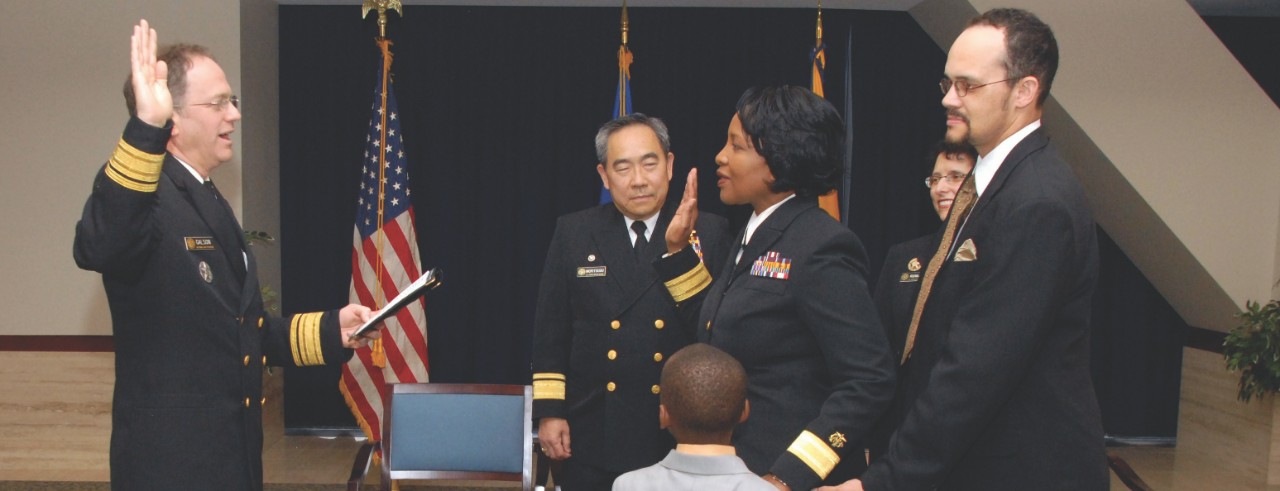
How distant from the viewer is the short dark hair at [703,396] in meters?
1.62

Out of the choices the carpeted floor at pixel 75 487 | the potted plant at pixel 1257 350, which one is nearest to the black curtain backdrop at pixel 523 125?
the potted plant at pixel 1257 350

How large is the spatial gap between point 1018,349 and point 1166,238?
4454 mm

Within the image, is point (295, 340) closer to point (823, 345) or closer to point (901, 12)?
point (823, 345)

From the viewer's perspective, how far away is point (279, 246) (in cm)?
591

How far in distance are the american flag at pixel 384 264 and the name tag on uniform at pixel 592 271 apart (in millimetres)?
2559

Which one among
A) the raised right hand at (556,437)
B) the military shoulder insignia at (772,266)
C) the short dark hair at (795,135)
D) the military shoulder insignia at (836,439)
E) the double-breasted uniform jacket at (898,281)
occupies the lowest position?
the raised right hand at (556,437)

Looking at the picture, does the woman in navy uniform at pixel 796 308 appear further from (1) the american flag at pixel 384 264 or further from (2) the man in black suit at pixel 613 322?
(1) the american flag at pixel 384 264

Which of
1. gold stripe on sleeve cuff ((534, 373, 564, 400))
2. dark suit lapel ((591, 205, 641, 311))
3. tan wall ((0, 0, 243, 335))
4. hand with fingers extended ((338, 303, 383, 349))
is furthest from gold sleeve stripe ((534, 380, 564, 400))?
tan wall ((0, 0, 243, 335))

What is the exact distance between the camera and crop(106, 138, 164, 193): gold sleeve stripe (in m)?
1.67

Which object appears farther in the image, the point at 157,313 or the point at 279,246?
A: the point at 279,246

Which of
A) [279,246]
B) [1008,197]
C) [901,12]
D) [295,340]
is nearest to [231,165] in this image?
[279,246]

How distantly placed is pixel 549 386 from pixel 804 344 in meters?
1.06

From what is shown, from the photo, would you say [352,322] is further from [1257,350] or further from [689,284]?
[1257,350]

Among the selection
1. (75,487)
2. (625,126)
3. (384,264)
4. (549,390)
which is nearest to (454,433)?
(549,390)
